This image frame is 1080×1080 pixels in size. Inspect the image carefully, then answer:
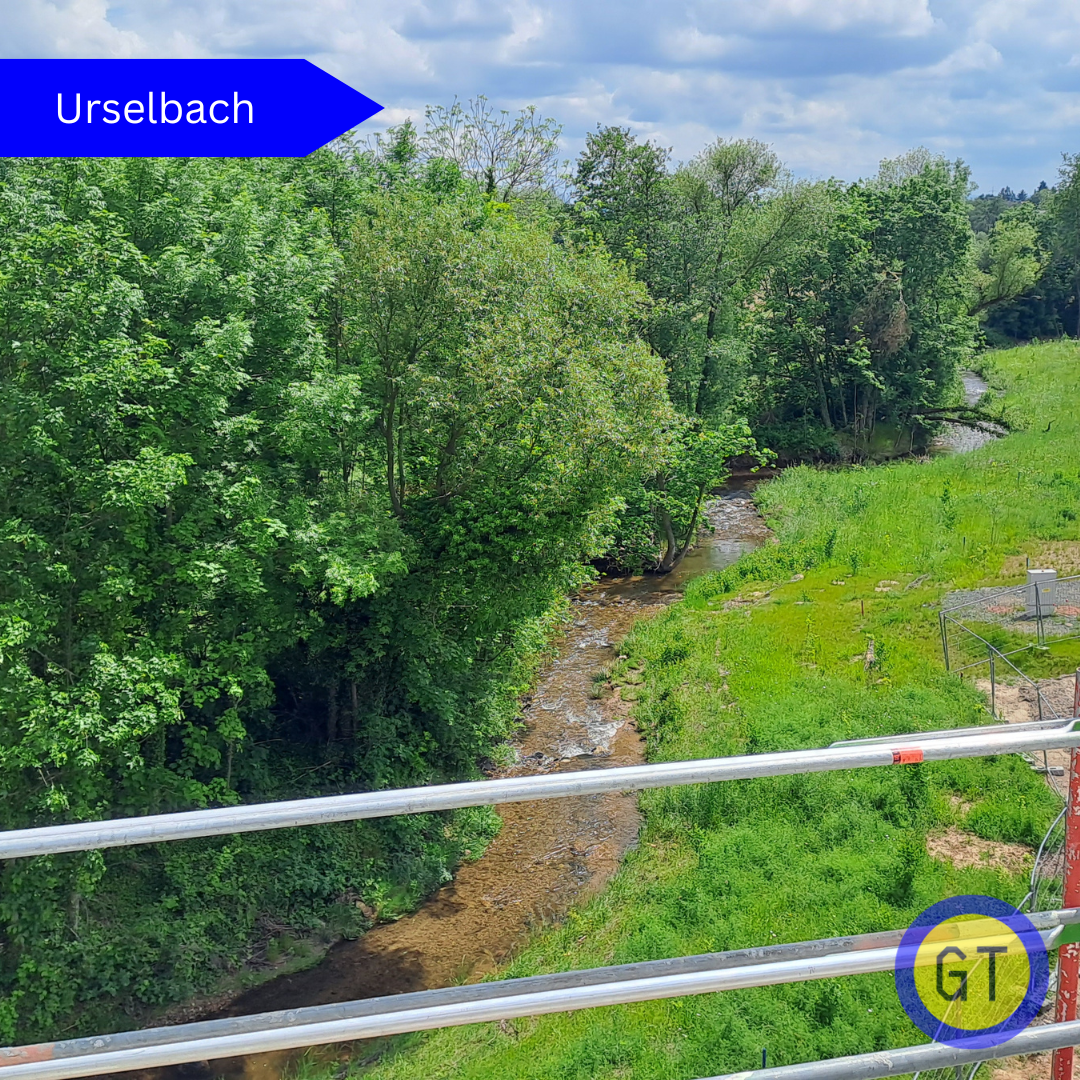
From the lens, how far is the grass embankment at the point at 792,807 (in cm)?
837

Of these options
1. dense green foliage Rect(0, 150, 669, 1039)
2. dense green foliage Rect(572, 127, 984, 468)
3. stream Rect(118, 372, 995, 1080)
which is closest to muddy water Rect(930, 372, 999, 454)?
dense green foliage Rect(572, 127, 984, 468)

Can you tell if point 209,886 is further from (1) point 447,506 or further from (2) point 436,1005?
Result: (2) point 436,1005

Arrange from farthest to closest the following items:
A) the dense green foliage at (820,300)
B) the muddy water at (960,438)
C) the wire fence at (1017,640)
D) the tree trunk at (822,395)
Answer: the tree trunk at (822,395)
the muddy water at (960,438)
the dense green foliage at (820,300)
the wire fence at (1017,640)

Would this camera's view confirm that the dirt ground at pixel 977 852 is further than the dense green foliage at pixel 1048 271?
No

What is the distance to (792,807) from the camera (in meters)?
12.2

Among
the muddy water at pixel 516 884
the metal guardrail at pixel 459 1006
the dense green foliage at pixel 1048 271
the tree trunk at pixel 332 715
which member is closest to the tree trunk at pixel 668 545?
the muddy water at pixel 516 884

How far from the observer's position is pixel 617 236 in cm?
2664

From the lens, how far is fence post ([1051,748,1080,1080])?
99.2 inches

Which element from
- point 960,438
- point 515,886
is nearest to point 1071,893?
point 515,886

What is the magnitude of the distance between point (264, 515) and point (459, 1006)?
9809 mm

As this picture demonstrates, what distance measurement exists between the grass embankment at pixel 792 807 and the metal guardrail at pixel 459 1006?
6.50 meters

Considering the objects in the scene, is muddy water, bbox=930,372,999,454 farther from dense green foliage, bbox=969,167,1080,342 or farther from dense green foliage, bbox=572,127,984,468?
dense green foliage, bbox=969,167,1080,342

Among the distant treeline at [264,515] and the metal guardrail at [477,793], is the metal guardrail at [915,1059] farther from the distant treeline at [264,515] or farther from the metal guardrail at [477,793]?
→ the distant treeline at [264,515]

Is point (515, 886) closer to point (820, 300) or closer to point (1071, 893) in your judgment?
point (1071, 893)
